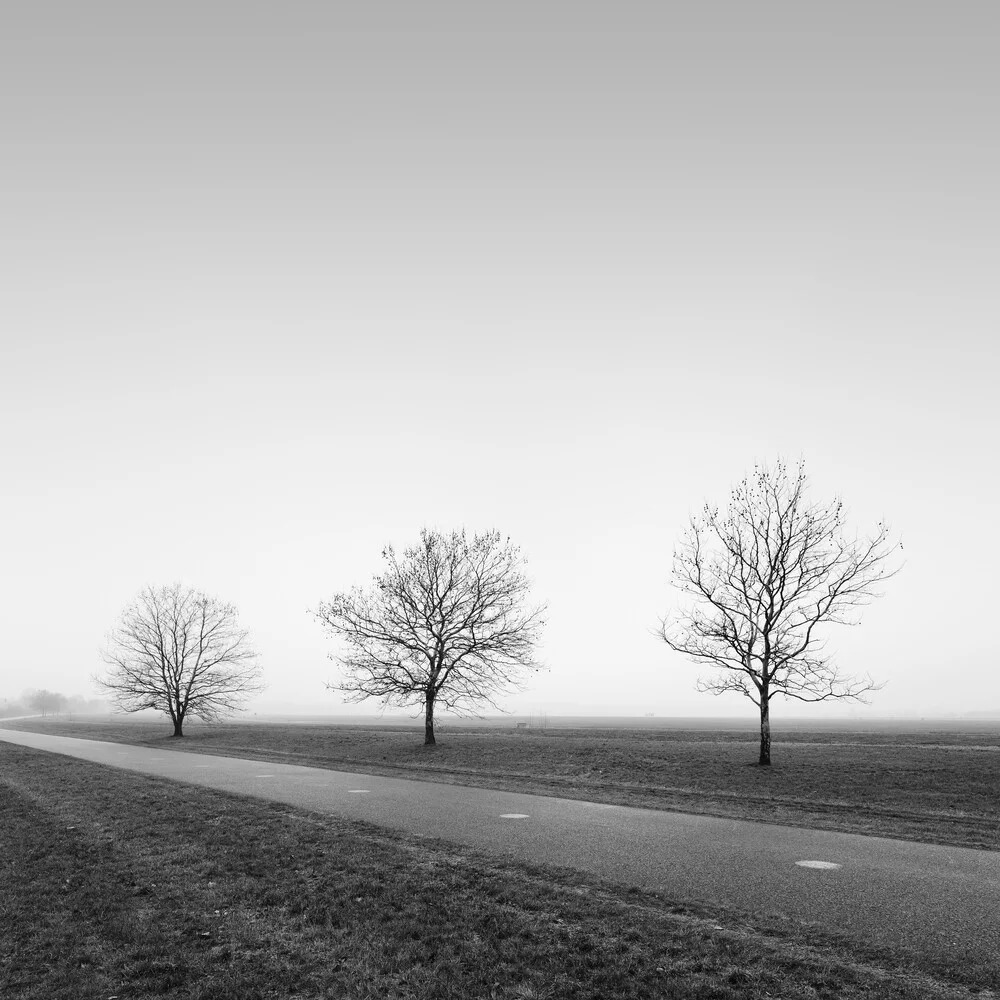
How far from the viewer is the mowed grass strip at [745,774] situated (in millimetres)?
15922

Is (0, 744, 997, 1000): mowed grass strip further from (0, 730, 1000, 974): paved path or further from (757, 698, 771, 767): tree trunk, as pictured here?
(757, 698, 771, 767): tree trunk

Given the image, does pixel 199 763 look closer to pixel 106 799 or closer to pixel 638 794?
pixel 106 799

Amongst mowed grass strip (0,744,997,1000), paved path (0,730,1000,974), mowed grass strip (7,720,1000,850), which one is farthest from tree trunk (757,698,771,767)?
mowed grass strip (0,744,997,1000)

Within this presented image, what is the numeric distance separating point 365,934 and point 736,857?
6.21 meters

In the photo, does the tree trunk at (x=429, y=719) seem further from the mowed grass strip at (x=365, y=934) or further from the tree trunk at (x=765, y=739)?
the mowed grass strip at (x=365, y=934)

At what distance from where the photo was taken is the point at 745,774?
22.4 meters

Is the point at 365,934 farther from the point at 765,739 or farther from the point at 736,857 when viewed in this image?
the point at 765,739

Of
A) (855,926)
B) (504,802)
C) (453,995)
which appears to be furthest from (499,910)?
(504,802)

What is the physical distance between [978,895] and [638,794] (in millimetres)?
10922

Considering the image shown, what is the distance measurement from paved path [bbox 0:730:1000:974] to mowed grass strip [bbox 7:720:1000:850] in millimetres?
1878

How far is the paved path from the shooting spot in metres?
8.42

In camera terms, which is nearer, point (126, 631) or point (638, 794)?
point (638, 794)

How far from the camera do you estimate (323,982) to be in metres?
7.05

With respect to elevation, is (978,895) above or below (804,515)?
below
